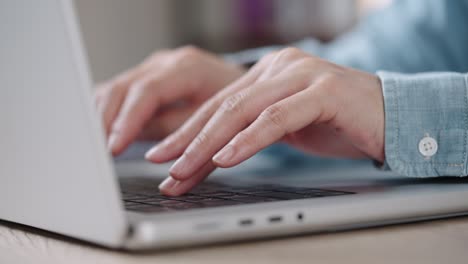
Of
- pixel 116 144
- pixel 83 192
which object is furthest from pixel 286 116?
pixel 116 144

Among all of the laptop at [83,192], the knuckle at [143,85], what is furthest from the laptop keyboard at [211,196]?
the knuckle at [143,85]

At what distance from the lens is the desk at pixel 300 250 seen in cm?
40

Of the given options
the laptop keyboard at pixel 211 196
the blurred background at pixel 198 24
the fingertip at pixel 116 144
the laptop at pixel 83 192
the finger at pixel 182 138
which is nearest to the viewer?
the laptop at pixel 83 192

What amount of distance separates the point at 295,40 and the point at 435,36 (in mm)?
2147

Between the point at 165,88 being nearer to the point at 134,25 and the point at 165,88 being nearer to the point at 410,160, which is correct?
the point at 410,160

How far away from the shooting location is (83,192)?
39 centimetres

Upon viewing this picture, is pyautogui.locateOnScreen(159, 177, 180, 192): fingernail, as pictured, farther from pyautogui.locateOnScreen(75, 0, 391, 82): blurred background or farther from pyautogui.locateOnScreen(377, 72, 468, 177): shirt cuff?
pyautogui.locateOnScreen(75, 0, 391, 82): blurred background

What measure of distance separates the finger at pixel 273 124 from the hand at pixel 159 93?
1.23ft

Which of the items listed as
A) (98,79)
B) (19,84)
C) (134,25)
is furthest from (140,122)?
(134,25)

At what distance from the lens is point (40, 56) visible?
0.41 metres

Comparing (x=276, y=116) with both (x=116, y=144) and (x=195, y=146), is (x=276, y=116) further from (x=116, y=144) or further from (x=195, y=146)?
(x=116, y=144)

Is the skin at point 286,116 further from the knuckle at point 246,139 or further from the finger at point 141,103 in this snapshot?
the finger at point 141,103

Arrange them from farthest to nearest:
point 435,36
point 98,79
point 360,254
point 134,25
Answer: point 134,25
point 98,79
point 435,36
point 360,254

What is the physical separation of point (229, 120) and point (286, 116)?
6cm
